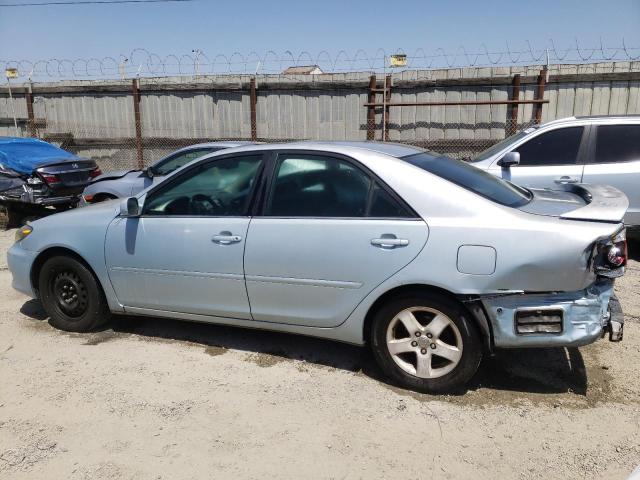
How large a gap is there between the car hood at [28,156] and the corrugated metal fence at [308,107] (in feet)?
12.1

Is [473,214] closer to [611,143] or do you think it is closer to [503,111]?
[611,143]

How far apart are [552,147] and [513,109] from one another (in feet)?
16.5

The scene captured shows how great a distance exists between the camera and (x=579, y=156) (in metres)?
6.38

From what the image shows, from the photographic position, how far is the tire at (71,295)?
4535 mm

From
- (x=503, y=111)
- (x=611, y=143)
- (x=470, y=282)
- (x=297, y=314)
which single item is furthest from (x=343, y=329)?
(x=503, y=111)

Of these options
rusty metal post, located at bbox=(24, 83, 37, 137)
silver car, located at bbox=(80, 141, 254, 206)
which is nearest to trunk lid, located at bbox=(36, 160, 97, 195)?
silver car, located at bbox=(80, 141, 254, 206)

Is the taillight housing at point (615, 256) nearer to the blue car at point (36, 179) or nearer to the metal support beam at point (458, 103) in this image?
the metal support beam at point (458, 103)

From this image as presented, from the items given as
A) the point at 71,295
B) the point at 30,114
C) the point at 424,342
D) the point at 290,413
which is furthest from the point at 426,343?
the point at 30,114

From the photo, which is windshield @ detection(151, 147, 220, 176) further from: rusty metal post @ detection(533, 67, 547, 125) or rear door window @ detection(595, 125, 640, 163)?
rusty metal post @ detection(533, 67, 547, 125)

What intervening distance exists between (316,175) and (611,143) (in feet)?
14.1

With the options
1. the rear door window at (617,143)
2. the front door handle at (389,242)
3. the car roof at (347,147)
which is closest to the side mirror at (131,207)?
the car roof at (347,147)

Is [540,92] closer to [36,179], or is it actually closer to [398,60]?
[398,60]

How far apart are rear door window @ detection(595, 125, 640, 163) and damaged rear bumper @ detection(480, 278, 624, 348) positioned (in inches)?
142

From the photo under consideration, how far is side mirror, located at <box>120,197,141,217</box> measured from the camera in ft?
14.0
